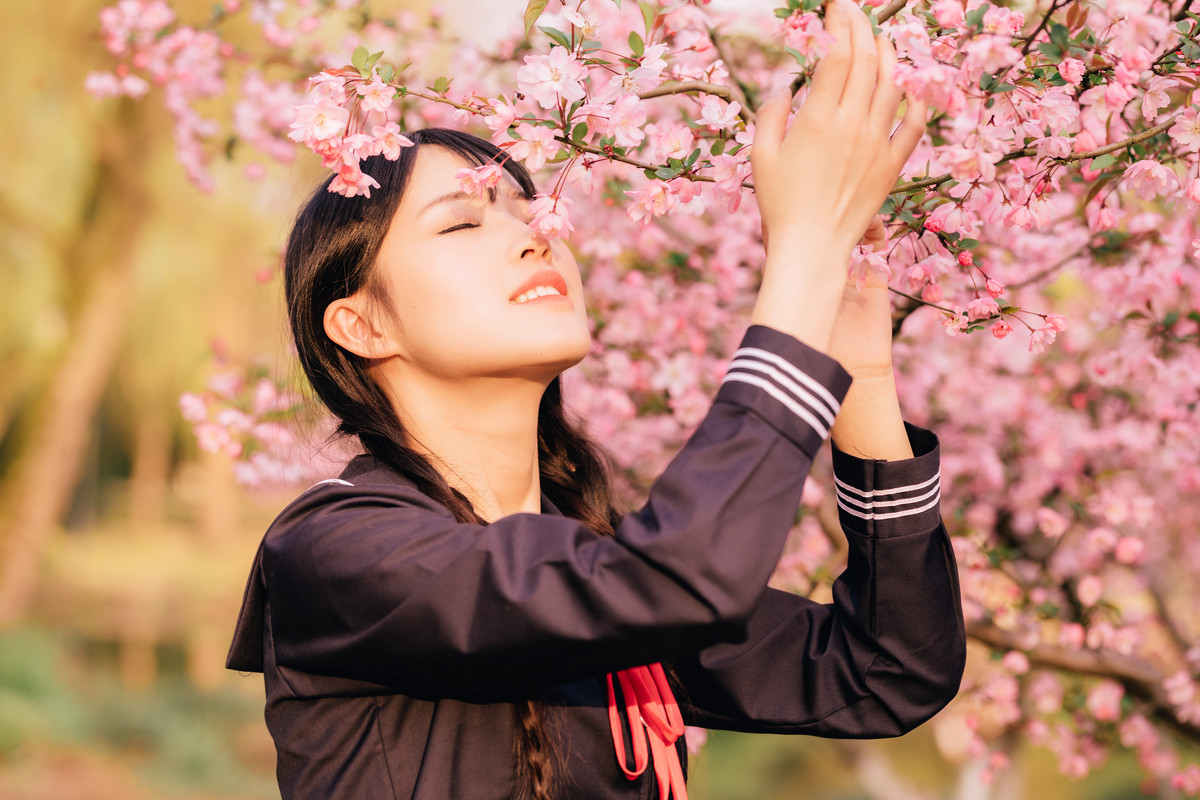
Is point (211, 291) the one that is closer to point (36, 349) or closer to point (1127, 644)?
point (36, 349)

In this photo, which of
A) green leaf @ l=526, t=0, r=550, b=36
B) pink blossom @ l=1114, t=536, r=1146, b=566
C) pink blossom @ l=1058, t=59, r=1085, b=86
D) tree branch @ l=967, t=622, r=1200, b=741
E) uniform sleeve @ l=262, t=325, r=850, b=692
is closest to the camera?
uniform sleeve @ l=262, t=325, r=850, b=692

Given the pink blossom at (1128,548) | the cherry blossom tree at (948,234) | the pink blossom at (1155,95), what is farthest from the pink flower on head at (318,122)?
the pink blossom at (1128,548)

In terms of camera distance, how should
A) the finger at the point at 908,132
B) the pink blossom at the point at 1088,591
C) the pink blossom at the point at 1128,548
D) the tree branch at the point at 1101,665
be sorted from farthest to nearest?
the pink blossom at the point at 1128,548, the pink blossom at the point at 1088,591, the tree branch at the point at 1101,665, the finger at the point at 908,132

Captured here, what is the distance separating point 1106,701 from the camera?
3.27 metres

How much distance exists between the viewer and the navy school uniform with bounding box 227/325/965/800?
1.05 meters

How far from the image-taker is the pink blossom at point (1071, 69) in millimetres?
1245

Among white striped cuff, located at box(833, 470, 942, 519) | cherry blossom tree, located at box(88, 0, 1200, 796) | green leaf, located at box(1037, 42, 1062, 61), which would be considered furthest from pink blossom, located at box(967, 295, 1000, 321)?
green leaf, located at box(1037, 42, 1062, 61)

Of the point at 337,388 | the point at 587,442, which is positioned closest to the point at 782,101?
the point at 337,388

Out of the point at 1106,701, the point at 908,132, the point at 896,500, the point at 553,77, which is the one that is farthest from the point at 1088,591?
the point at 553,77

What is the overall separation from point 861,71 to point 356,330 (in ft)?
3.15

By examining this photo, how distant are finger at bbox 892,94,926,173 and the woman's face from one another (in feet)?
1.81

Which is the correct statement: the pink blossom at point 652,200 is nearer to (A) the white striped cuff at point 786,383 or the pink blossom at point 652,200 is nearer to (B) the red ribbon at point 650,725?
(A) the white striped cuff at point 786,383

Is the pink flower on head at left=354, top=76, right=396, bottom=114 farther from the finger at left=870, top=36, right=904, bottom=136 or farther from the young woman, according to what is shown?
the finger at left=870, top=36, right=904, bottom=136

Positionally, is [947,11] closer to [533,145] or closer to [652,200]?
[652,200]
